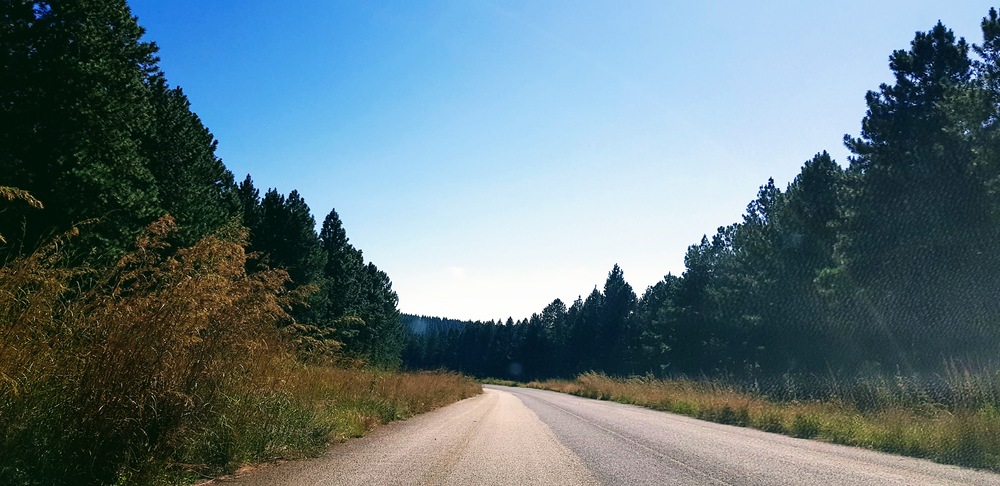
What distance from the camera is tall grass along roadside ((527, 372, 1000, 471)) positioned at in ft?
26.7

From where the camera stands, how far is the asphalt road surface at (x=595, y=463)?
5480 mm

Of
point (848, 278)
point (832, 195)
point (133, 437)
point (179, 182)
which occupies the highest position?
point (832, 195)

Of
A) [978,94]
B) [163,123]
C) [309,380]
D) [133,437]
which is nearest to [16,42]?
[163,123]

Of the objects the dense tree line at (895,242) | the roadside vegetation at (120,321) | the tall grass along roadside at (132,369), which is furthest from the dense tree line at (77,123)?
the dense tree line at (895,242)

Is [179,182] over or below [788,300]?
over

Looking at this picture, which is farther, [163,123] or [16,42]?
[163,123]

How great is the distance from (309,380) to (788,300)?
33567 millimetres

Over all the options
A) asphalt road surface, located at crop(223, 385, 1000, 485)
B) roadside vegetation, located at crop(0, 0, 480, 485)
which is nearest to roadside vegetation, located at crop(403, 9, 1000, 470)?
asphalt road surface, located at crop(223, 385, 1000, 485)

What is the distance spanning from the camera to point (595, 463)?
21.4 ft

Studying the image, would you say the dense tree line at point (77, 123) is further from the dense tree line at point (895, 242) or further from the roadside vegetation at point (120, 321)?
the dense tree line at point (895, 242)

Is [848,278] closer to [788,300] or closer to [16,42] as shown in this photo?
[788,300]

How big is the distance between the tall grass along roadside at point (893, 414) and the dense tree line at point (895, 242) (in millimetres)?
6829

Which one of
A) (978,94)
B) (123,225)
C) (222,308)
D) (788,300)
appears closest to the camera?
(222,308)

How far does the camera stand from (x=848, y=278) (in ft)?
80.5
